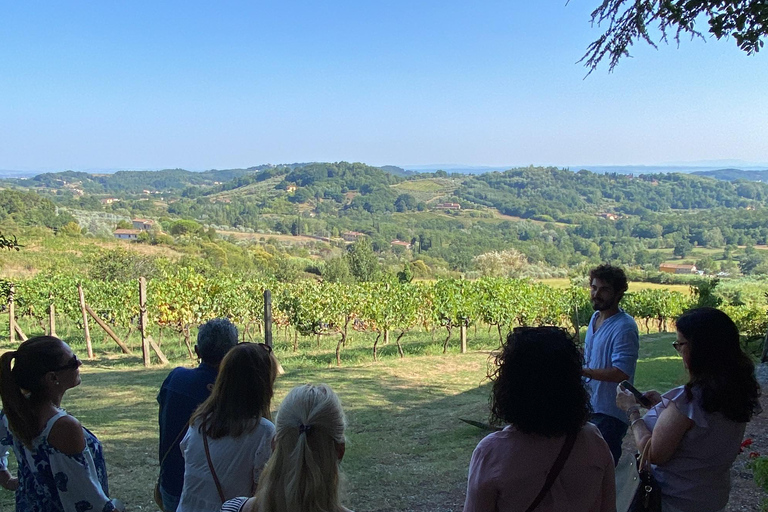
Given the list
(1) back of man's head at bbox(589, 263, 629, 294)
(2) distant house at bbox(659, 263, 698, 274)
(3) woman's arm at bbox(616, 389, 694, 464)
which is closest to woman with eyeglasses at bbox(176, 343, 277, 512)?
(3) woman's arm at bbox(616, 389, 694, 464)

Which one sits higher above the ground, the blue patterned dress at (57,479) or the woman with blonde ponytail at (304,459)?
the woman with blonde ponytail at (304,459)

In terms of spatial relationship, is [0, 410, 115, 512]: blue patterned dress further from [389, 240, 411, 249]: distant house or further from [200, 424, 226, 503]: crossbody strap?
[389, 240, 411, 249]: distant house

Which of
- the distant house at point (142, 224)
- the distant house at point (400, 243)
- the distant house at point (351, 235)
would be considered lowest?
the distant house at point (400, 243)

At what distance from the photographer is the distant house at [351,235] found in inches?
3280

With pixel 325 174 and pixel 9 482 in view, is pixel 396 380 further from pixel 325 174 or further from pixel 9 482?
pixel 325 174

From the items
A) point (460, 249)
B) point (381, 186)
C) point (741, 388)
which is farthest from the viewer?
point (381, 186)

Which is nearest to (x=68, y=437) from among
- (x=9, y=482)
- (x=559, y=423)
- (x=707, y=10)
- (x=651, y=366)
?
(x=9, y=482)

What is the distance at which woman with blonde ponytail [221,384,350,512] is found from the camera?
4.18ft

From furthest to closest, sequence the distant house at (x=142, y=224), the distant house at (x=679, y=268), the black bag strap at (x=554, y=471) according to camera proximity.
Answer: the distant house at (x=142, y=224)
the distant house at (x=679, y=268)
the black bag strap at (x=554, y=471)

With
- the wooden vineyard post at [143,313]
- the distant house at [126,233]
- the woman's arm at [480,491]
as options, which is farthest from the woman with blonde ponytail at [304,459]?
the distant house at [126,233]

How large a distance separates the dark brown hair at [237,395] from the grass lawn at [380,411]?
456mm

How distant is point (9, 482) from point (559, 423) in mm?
2027

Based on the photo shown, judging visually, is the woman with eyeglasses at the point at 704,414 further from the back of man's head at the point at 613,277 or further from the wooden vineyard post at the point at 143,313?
the wooden vineyard post at the point at 143,313

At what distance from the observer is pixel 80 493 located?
1838mm
